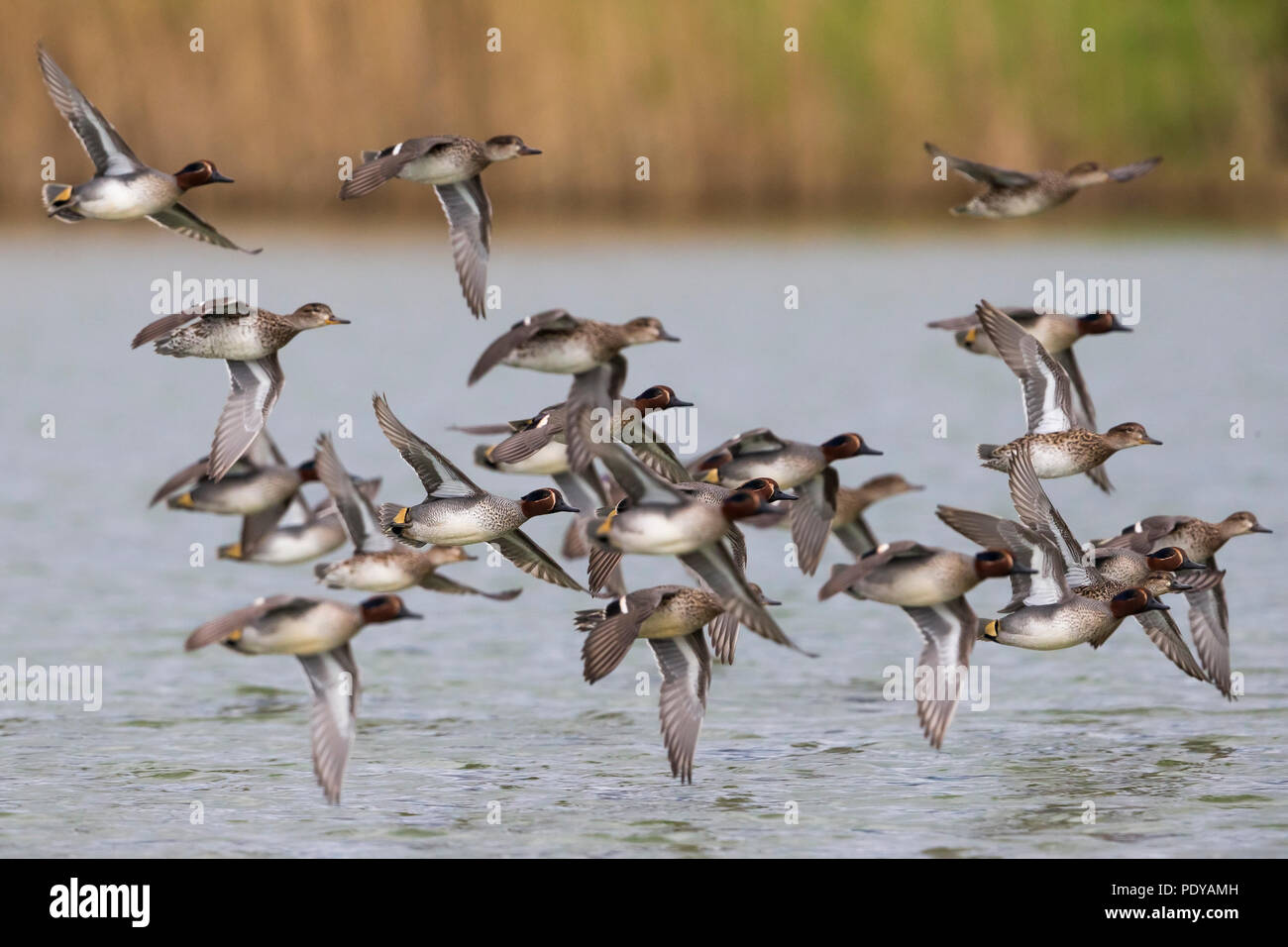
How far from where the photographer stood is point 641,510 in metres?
9.62

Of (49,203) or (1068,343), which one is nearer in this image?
(49,203)

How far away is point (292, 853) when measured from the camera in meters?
10.1

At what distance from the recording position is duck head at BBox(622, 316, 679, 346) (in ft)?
38.5

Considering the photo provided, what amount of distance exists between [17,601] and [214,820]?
23.2 feet

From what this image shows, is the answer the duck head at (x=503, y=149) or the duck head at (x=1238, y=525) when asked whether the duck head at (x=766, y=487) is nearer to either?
the duck head at (x=503, y=149)

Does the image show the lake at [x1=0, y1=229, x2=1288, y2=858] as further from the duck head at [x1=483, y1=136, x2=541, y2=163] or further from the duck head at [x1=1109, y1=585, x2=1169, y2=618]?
the duck head at [x1=483, y1=136, x2=541, y2=163]

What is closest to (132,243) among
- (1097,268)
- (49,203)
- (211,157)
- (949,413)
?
(211,157)

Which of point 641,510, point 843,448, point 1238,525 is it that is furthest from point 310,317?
point 1238,525

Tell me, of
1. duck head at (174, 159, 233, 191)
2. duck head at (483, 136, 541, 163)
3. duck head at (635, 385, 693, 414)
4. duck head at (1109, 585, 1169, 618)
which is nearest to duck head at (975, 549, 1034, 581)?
duck head at (1109, 585, 1169, 618)

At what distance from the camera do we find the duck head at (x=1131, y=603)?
425 inches

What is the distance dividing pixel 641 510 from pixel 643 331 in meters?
2.46

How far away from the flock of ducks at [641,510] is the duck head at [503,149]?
0.02 m

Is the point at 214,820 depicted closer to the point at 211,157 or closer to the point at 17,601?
the point at 17,601

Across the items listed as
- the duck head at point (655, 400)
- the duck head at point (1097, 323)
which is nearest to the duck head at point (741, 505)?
the duck head at point (655, 400)
